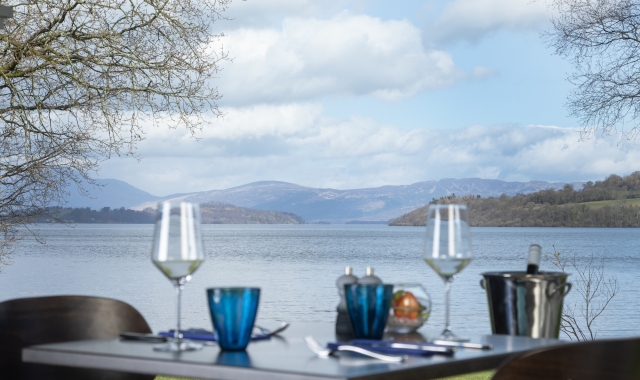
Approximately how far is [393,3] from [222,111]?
78.3 m

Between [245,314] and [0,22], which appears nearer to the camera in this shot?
[245,314]

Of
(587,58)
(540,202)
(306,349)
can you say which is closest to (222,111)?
(587,58)

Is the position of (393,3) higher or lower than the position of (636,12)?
higher

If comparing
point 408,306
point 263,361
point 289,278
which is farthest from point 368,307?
point 289,278

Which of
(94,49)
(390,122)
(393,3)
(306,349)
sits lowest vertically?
(306,349)

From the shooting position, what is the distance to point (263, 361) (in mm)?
1561

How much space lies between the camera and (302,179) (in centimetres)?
8875

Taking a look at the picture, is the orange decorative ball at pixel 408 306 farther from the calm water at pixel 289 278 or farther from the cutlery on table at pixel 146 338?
the calm water at pixel 289 278

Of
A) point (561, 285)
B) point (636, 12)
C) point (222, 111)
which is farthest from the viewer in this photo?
point (222, 111)

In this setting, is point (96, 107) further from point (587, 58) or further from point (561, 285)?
point (561, 285)

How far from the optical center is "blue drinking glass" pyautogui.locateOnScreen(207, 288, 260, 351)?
171 cm

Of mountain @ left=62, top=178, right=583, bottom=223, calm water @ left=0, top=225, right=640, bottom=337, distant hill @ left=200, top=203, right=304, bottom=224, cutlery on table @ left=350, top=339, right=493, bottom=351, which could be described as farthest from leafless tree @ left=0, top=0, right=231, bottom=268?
distant hill @ left=200, top=203, right=304, bottom=224

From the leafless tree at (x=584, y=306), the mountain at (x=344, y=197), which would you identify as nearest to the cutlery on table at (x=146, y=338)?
the leafless tree at (x=584, y=306)

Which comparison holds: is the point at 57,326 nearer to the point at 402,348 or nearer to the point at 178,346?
the point at 178,346
